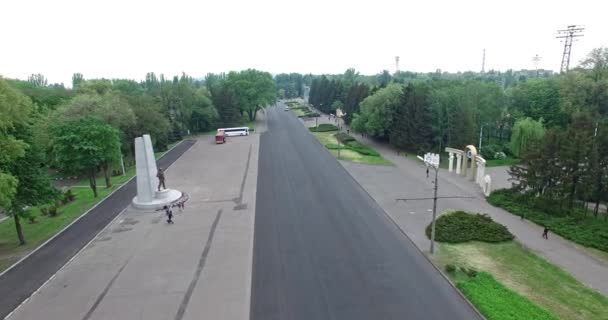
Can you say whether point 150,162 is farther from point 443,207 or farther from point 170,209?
point 443,207

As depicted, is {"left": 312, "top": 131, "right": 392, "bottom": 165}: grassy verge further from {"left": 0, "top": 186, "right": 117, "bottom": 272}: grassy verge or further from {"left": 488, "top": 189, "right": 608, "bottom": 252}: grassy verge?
{"left": 0, "top": 186, "right": 117, "bottom": 272}: grassy verge

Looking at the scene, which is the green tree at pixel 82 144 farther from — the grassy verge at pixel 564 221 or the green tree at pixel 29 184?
the grassy verge at pixel 564 221

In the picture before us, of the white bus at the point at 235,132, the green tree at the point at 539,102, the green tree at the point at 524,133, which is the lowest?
the white bus at the point at 235,132

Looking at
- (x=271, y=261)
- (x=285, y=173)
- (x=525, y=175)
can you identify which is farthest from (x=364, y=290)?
(x=285, y=173)

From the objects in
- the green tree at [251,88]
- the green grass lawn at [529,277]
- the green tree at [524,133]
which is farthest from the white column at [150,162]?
the green tree at [251,88]

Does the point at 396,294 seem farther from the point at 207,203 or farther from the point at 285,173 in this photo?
the point at 285,173

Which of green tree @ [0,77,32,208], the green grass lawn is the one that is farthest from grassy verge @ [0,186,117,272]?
the green grass lawn

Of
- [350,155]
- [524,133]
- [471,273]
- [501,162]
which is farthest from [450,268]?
[524,133]
